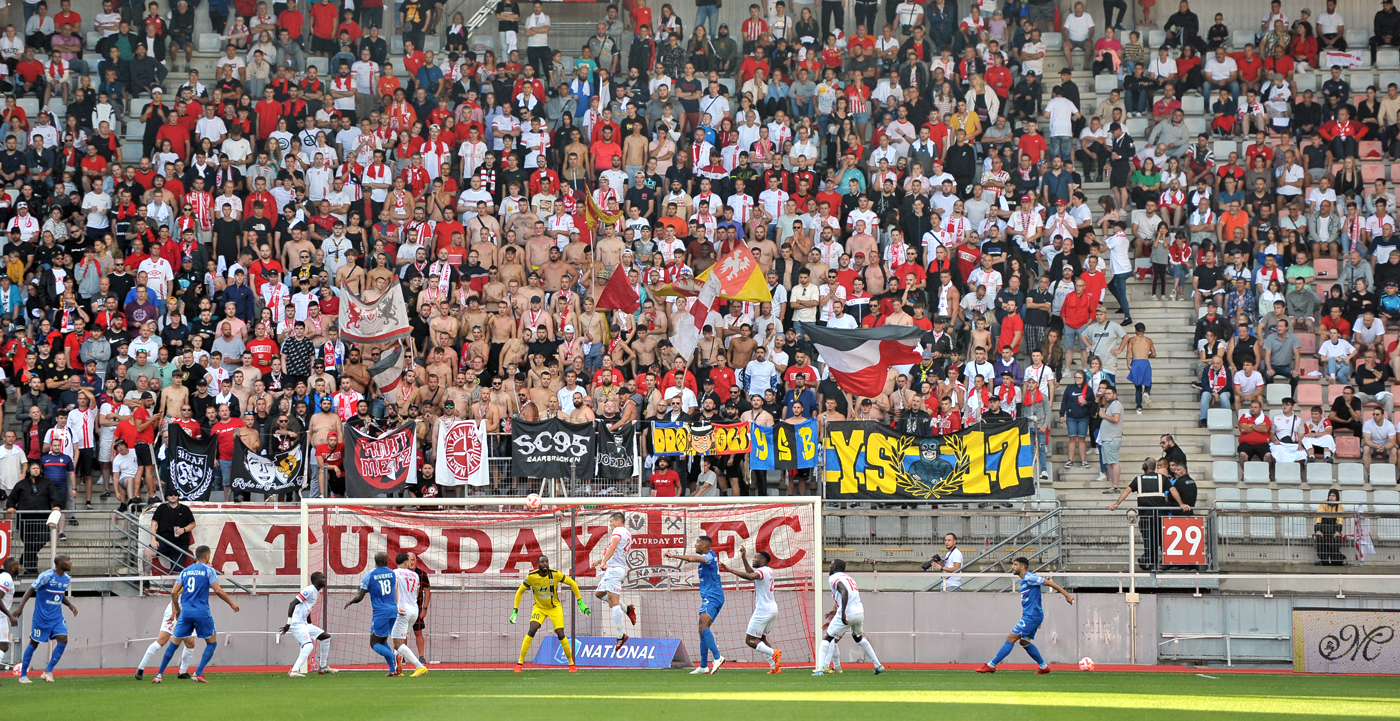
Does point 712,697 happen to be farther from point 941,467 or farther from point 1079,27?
point 1079,27

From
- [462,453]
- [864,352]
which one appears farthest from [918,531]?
[462,453]

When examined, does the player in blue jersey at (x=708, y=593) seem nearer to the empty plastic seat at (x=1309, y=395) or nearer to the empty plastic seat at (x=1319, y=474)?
the empty plastic seat at (x=1319, y=474)

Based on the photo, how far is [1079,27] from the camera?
35.2 metres

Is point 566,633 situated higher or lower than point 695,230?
lower

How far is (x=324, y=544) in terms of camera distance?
74.9 ft

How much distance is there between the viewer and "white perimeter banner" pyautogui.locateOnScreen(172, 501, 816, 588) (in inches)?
913

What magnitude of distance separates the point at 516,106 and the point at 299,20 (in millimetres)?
6247

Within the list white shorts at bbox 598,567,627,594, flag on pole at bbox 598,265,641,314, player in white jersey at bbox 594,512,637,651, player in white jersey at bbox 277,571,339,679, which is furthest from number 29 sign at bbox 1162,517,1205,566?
player in white jersey at bbox 277,571,339,679

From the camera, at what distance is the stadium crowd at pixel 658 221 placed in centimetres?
2570

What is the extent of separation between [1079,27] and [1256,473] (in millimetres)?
13576

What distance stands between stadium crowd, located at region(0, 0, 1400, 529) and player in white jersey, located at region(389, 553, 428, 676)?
3613mm

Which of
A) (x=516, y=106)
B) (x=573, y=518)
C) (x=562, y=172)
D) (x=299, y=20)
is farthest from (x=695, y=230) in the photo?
(x=299, y=20)

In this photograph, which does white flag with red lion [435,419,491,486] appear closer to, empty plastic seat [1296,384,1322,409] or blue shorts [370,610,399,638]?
blue shorts [370,610,399,638]

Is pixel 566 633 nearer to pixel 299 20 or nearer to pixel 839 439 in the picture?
pixel 839 439
